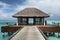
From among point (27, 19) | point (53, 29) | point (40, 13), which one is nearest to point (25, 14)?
point (27, 19)

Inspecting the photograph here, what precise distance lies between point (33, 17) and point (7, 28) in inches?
225

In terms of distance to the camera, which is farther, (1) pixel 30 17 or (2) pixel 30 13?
(2) pixel 30 13

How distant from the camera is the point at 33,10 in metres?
30.0

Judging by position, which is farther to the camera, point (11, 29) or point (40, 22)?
point (40, 22)

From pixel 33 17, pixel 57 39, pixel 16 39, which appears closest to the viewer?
pixel 16 39

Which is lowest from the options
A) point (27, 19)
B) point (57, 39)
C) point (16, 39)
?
point (57, 39)

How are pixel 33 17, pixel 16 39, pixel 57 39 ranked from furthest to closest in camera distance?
pixel 33 17 → pixel 57 39 → pixel 16 39

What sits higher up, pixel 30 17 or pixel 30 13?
pixel 30 13

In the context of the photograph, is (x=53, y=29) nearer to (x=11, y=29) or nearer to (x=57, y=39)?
(x=57, y=39)

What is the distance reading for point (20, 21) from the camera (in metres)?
28.7

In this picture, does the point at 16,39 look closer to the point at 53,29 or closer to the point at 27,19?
the point at 53,29

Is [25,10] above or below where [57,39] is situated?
above

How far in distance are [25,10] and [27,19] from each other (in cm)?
224

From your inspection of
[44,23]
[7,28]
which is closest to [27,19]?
[44,23]
